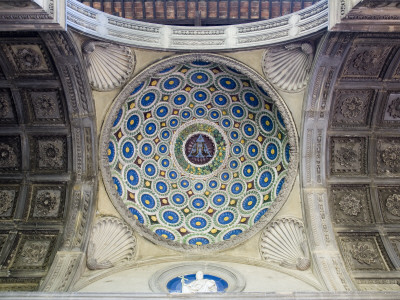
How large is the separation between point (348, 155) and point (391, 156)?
1.30m

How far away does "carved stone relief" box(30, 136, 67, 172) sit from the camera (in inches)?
543

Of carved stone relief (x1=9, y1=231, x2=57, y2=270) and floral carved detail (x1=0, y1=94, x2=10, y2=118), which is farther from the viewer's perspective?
floral carved detail (x1=0, y1=94, x2=10, y2=118)

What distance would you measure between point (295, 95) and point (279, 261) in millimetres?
4610

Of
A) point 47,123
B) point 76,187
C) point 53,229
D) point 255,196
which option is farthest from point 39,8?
point 255,196

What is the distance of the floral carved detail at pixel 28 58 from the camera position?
12.2m

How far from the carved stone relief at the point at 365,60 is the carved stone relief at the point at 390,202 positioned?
3450 millimetres

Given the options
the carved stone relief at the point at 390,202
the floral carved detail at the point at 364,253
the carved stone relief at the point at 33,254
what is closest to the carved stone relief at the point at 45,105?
the carved stone relief at the point at 33,254

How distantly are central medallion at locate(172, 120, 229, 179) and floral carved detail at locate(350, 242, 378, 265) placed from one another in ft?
14.6

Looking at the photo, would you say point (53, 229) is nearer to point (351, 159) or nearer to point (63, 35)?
point (63, 35)

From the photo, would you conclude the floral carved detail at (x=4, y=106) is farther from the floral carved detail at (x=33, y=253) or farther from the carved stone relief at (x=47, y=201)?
the floral carved detail at (x=33, y=253)

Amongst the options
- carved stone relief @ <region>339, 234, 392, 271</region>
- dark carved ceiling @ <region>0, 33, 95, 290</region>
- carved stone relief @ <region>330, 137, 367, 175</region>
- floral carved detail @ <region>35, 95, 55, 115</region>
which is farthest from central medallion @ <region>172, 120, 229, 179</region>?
carved stone relief @ <region>339, 234, 392, 271</region>

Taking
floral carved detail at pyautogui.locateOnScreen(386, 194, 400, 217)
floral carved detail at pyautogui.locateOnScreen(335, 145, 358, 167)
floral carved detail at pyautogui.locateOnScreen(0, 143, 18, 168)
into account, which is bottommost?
floral carved detail at pyautogui.locateOnScreen(0, 143, 18, 168)

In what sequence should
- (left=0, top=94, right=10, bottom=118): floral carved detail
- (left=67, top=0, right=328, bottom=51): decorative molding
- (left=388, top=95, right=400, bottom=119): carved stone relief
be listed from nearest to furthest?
1. (left=67, top=0, right=328, bottom=51): decorative molding
2. (left=0, top=94, right=10, bottom=118): floral carved detail
3. (left=388, top=95, right=400, bottom=119): carved stone relief

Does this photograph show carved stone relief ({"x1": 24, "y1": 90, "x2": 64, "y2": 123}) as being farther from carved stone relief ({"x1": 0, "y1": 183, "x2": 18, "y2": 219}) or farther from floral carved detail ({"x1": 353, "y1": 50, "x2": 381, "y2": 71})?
floral carved detail ({"x1": 353, "y1": 50, "x2": 381, "y2": 71})
